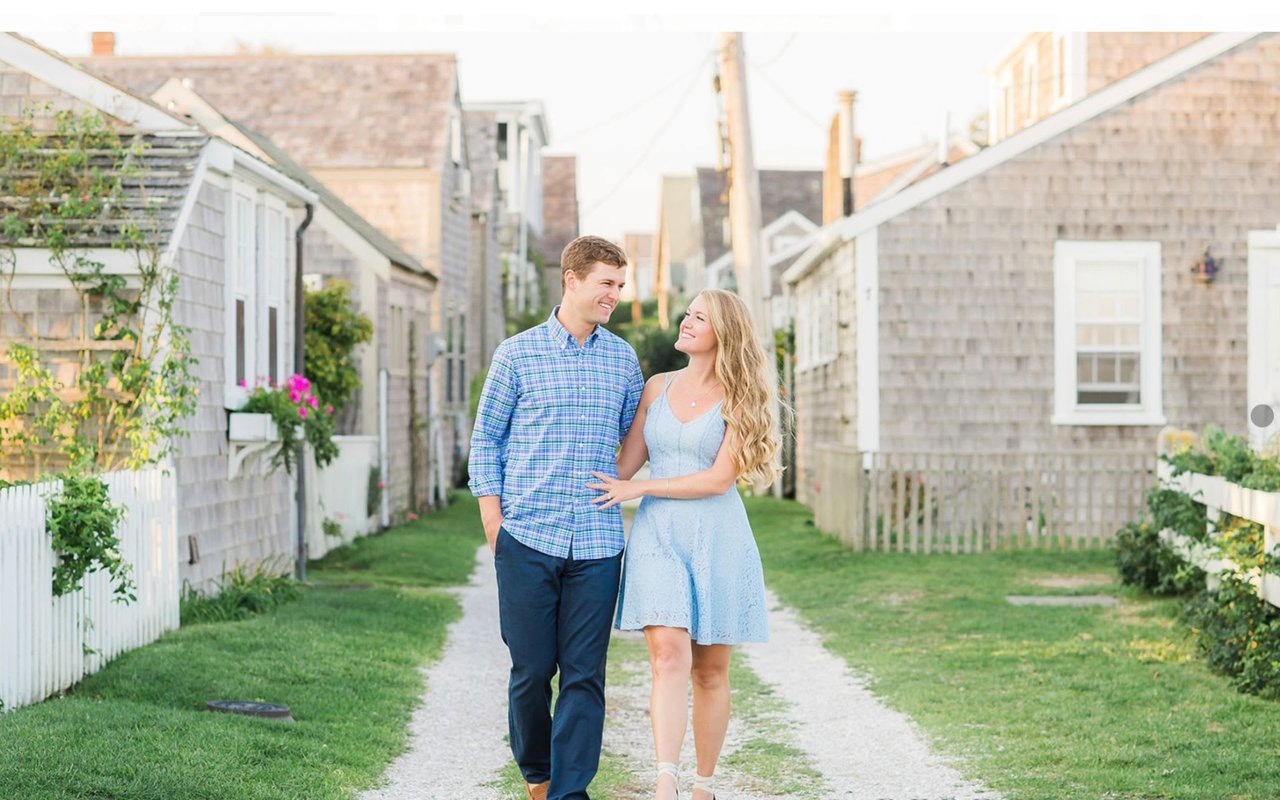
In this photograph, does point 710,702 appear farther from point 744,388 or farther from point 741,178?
point 741,178

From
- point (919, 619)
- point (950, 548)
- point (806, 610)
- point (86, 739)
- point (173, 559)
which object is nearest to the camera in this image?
point (86, 739)

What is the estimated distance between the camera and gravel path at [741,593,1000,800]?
22.5ft

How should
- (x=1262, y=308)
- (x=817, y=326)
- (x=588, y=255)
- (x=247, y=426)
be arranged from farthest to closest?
(x=817, y=326) < (x=1262, y=308) < (x=247, y=426) < (x=588, y=255)

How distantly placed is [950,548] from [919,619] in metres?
4.75

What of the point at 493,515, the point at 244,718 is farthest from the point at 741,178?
the point at 493,515

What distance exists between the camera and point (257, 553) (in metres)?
13.7

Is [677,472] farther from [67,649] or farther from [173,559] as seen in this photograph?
[173,559]

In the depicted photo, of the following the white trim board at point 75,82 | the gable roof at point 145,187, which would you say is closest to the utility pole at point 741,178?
the white trim board at point 75,82

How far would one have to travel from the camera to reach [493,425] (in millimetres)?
5824

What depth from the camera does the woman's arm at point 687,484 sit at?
18.8 feet

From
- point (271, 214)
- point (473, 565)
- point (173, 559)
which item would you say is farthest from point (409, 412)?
point (173, 559)

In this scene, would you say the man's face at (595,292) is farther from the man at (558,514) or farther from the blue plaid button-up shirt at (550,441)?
the blue plaid button-up shirt at (550,441)

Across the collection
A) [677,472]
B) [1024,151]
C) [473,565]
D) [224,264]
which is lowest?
[473,565]

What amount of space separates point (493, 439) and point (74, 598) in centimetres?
371
